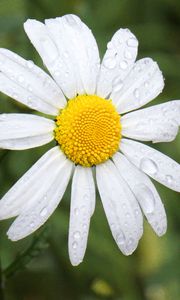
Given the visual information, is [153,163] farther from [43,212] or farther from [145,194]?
[43,212]

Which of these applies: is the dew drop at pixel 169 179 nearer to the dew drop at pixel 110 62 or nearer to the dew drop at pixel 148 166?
the dew drop at pixel 148 166

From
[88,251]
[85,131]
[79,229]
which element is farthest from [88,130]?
[88,251]

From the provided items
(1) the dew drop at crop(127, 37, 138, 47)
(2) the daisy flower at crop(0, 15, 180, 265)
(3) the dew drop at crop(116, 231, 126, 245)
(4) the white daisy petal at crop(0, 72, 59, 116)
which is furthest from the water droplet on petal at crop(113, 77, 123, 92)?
(3) the dew drop at crop(116, 231, 126, 245)

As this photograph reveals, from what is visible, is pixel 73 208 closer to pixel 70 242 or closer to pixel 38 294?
pixel 70 242

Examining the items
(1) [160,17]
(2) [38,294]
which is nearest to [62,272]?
(2) [38,294]

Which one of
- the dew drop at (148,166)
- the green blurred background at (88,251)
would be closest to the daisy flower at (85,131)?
the dew drop at (148,166)

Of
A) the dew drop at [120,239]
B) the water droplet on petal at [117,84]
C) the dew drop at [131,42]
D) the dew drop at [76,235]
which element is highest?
the dew drop at [131,42]

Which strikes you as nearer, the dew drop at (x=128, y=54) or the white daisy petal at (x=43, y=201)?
the white daisy petal at (x=43, y=201)
